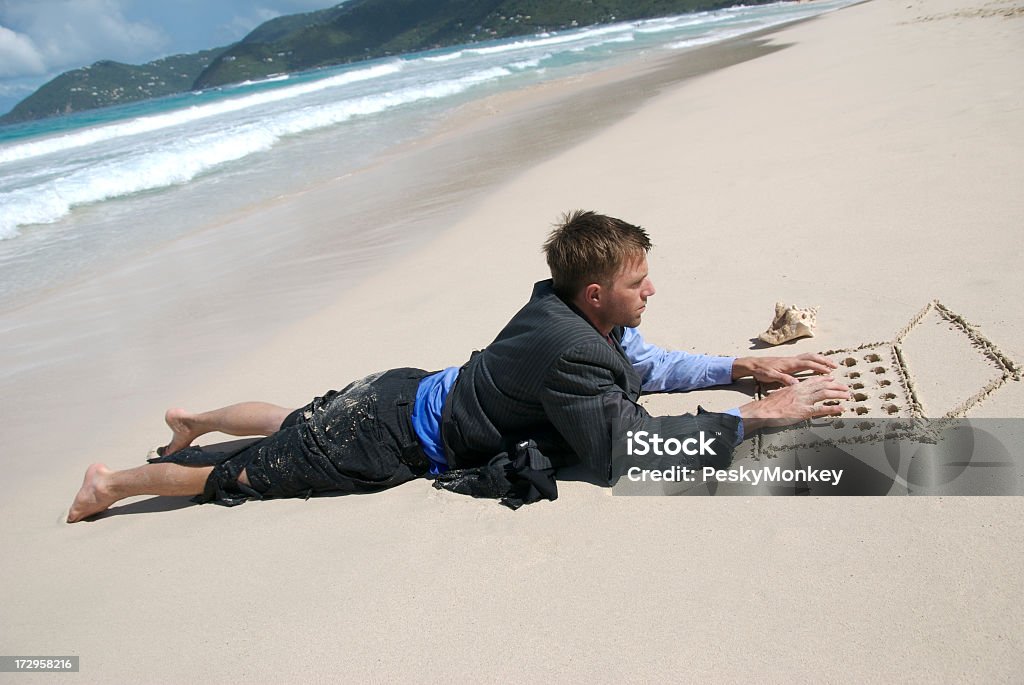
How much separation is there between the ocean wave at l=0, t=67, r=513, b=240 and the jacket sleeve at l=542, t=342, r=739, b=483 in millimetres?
10655

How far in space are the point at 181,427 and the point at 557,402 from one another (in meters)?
2.01

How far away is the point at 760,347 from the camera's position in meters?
3.76

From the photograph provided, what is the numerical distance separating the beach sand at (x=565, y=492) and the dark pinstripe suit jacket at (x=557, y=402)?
24 centimetres

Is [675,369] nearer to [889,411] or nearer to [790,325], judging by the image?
[790,325]

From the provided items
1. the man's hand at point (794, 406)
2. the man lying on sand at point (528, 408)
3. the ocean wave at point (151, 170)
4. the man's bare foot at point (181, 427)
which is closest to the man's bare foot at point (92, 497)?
the man lying on sand at point (528, 408)

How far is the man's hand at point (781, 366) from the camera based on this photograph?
323cm

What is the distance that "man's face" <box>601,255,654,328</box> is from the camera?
2742 mm

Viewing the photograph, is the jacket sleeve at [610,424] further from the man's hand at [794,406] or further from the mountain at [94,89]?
the mountain at [94,89]

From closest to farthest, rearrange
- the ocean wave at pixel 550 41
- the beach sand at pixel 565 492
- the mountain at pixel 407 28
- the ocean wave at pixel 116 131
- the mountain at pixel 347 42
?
the beach sand at pixel 565 492 → the ocean wave at pixel 116 131 → the ocean wave at pixel 550 41 → the mountain at pixel 407 28 → the mountain at pixel 347 42

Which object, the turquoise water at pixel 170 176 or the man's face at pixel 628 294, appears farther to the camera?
the turquoise water at pixel 170 176

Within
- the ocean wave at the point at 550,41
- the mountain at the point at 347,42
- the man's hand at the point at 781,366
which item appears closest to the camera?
the man's hand at the point at 781,366

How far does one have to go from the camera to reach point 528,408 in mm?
2775

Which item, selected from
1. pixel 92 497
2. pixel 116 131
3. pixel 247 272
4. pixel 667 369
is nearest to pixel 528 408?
pixel 667 369

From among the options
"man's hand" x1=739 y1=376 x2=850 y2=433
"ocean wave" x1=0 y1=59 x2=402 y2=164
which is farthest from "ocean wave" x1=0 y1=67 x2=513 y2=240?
"man's hand" x1=739 y1=376 x2=850 y2=433
